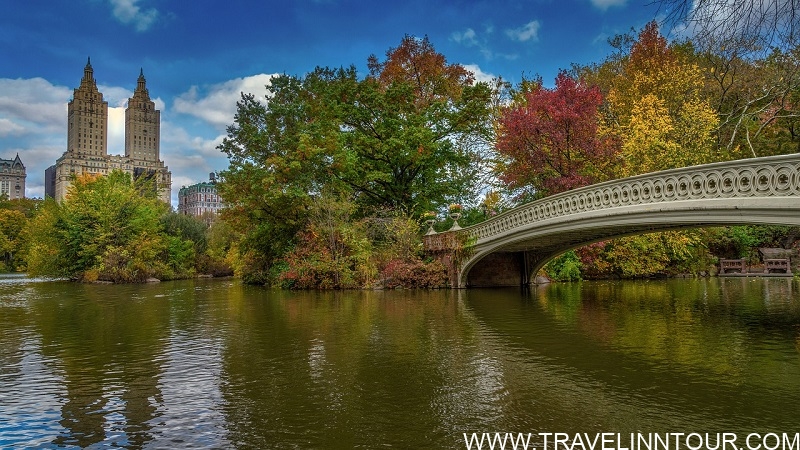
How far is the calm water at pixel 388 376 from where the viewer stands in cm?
523

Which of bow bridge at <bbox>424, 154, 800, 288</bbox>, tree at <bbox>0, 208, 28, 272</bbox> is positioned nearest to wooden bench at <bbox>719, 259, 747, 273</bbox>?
bow bridge at <bbox>424, 154, 800, 288</bbox>

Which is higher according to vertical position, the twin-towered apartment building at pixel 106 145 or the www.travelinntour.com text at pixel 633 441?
the twin-towered apartment building at pixel 106 145

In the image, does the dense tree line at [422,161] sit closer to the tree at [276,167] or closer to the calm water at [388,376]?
the tree at [276,167]

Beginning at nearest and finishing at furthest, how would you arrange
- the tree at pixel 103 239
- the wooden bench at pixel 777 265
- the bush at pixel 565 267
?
the bush at pixel 565 267, the wooden bench at pixel 777 265, the tree at pixel 103 239

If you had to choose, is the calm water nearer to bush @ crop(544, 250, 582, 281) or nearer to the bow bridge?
the bow bridge

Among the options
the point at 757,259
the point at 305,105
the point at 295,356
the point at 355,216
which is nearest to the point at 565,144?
the point at 355,216

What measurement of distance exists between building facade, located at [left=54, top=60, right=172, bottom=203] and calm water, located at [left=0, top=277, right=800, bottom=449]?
130968 mm

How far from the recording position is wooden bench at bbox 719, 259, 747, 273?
97.1 ft

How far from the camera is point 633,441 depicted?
4.81 meters

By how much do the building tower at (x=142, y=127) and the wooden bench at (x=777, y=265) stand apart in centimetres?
14911

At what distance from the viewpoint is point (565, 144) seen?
24703 millimetres

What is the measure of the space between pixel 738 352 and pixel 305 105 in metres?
23.0

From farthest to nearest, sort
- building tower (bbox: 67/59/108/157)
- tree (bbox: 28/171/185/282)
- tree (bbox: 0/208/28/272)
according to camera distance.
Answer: building tower (bbox: 67/59/108/157), tree (bbox: 0/208/28/272), tree (bbox: 28/171/185/282)

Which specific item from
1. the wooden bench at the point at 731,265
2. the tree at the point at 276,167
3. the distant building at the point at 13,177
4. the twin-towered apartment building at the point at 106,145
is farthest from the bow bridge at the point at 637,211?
the distant building at the point at 13,177
